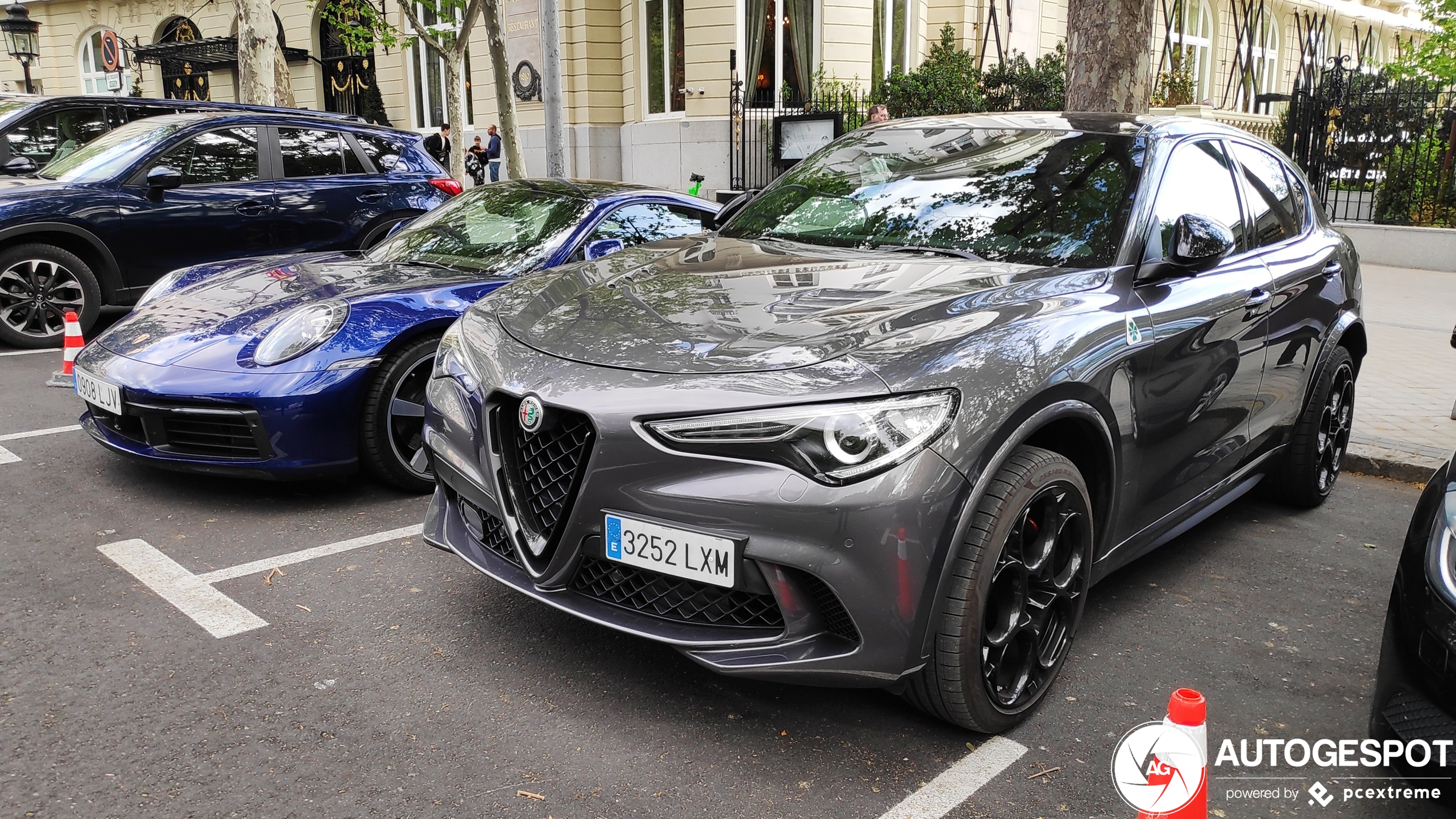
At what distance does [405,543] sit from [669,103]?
60.0 feet

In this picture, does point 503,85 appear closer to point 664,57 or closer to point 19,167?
point 19,167

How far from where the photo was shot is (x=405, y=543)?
4121 mm

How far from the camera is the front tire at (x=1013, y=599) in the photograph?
257 cm

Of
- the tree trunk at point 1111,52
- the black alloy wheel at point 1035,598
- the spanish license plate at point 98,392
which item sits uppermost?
the tree trunk at point 1111,52

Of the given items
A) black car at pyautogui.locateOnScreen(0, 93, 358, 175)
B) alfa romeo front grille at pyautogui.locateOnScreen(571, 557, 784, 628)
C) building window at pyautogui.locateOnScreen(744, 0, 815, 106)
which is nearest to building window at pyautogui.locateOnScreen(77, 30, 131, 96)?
building window at pyautogui.locateOnScreen(744, 0, 815, 106)

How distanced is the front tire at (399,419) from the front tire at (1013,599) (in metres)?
2.55

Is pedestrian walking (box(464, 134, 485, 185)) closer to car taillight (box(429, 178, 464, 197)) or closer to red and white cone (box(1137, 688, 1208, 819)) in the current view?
car taillight (box(429, 178, 464, 197))

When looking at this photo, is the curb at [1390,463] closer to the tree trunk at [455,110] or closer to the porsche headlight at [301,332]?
the porsche headlight at [301,332]

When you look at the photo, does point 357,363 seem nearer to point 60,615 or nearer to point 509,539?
point 60,615

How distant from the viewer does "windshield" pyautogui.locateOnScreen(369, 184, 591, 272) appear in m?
Result: 5.20

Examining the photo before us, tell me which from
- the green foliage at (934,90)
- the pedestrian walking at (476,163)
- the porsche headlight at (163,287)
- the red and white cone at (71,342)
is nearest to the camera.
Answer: the porsche headlight at (163,287)

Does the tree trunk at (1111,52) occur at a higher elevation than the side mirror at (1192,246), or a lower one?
higher

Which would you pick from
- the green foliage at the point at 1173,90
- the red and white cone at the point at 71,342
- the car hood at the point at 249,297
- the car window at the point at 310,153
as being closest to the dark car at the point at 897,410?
the car hood at the point at 249,297

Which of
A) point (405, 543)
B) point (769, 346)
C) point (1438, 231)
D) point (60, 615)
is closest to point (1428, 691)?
point (769, 346)
